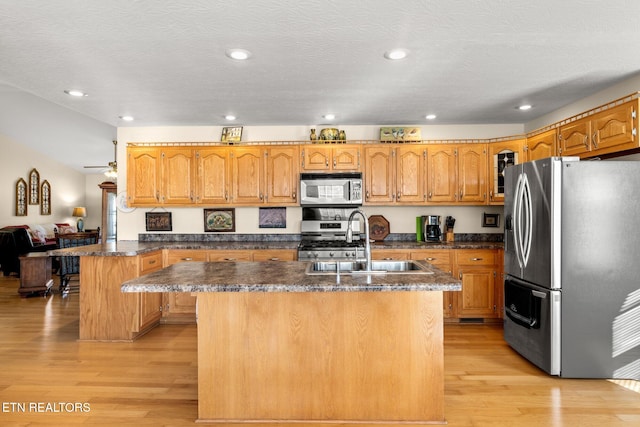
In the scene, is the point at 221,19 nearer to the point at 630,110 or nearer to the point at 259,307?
the point at 259,307

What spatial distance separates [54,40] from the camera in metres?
2.45

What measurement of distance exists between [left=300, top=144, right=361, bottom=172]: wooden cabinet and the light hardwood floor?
218 centimetres

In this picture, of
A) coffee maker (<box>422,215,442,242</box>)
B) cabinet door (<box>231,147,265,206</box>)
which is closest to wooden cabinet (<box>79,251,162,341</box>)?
cabinet door (<box>231,147,265,206</box>)

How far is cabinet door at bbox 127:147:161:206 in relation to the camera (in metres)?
4.66

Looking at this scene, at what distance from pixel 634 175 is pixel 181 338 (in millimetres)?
4158

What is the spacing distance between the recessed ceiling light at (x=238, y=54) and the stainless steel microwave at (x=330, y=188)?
195 centimetres

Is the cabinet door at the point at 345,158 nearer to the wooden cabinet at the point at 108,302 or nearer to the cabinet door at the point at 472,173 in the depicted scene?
the cabinet door at the point at 472,173

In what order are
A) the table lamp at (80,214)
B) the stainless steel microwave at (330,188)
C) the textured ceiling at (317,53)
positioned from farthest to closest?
the table lamp at (80,214)
the stainless steel microwave at (330,188)
the textured ceiling at (317,53)

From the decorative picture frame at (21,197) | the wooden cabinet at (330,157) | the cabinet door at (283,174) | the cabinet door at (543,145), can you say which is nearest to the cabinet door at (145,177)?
the cabinet door at (283,174)

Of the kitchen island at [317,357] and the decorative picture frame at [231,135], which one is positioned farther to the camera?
the decorative picture frame at [231,135]

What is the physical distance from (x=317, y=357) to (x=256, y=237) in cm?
286

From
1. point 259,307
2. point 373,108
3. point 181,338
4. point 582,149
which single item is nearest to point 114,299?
point 181,338

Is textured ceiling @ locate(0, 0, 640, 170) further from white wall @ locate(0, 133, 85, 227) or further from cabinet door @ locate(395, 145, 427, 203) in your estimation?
white wall @ locate(0, 133, 85, 227)

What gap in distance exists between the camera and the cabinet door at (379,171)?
4.58 meters
